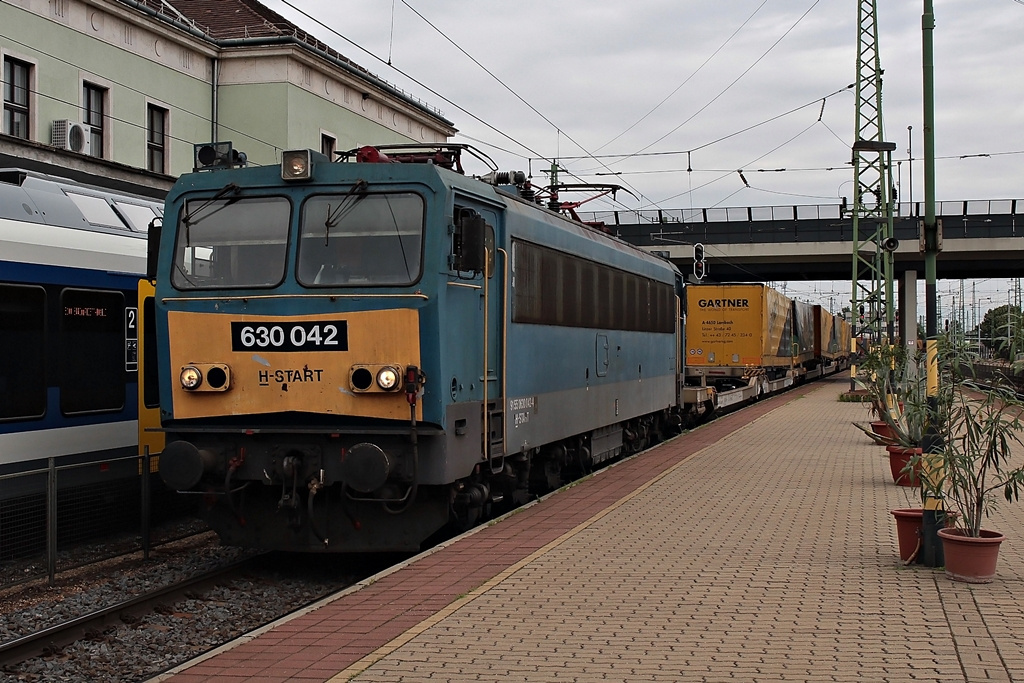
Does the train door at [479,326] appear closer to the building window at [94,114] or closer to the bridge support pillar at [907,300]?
the building window at [94,114]

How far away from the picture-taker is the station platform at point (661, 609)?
20.0ft

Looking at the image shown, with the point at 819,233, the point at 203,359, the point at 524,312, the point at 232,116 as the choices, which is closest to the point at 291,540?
the point at 203,359

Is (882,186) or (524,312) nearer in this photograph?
(524,312)

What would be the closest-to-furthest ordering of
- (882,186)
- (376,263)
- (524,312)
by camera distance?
(376,263)
(524,312)
(882,186)

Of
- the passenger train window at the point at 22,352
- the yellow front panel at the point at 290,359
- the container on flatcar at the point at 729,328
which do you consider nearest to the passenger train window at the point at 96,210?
the passenger train window at the point at 22,352

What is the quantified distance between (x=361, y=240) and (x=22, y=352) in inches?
140

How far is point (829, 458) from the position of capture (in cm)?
1777

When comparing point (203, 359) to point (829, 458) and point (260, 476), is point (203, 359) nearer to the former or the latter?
point (260, 476)

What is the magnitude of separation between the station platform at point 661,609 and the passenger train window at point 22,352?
4.16 m

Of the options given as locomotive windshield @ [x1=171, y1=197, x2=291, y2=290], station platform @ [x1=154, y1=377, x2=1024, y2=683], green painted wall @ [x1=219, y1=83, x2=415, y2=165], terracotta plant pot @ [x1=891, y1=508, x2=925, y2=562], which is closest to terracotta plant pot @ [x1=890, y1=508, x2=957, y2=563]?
terracotta plant pot @ [x1=891, y1=508, x2=925, y2=562]

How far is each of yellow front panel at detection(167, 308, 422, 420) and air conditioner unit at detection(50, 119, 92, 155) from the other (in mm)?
16533

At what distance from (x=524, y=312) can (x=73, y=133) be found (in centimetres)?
1690

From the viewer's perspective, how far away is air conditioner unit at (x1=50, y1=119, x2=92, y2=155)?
24.4 meters

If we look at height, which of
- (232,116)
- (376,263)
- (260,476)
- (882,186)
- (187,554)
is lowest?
(187,554)
